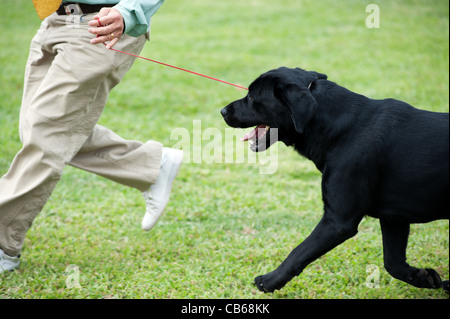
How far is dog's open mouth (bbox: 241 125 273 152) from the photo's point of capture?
3213mm

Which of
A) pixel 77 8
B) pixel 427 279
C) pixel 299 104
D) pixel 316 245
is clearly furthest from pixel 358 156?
pixel 77 8

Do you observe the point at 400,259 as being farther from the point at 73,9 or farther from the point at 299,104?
the point at 73,9

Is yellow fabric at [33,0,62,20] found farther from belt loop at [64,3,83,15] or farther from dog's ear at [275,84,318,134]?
dog's ear at [275,84,318,134]

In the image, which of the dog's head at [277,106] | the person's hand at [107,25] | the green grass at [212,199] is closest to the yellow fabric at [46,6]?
the person's hand at [107,25]

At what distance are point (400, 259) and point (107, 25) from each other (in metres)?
2.34

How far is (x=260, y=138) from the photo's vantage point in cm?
323

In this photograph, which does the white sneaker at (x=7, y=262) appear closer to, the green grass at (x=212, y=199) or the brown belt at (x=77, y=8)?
A: the green grass at (x=212, y=199)

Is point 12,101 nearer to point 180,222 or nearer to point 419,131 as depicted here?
point 180,222

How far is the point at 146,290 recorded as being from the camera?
3557 mm

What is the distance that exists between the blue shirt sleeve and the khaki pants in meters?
0.14

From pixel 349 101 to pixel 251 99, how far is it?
599 millimetres

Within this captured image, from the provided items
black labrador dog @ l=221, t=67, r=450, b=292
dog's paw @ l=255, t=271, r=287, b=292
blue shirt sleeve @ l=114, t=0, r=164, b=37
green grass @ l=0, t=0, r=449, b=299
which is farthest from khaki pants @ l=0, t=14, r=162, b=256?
dog's paw @ l=255, t=271, r=287, b=292

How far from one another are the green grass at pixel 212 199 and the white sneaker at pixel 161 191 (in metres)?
0.27
